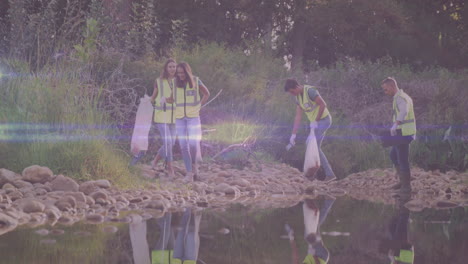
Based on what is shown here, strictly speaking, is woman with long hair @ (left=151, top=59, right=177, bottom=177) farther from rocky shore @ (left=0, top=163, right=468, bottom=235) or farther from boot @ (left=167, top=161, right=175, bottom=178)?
rocky shore @ (left=0, top=163, right=468, bottom=235)

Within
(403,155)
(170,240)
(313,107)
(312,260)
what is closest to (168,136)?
(313,107)

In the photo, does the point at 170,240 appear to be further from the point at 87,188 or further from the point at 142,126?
the point at 142,126

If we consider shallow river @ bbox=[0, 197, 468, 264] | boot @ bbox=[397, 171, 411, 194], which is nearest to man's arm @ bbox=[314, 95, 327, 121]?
Answer: boot @ bbox=[397, 171, 411, 194]

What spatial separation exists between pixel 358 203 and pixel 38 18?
24.3ft

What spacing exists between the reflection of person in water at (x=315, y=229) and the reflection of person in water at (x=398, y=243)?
55 centimetres

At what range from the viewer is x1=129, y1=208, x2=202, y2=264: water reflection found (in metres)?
5.80

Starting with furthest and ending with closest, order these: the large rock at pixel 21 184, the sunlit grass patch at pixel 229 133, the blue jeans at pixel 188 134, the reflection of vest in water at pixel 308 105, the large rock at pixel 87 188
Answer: the sunlit grass patch at pixel 229 133, the reflection of vest in water at pixel 308 105, the blue jeans at pixel 188 134, the large rock at pixel 21 184, the large rock at pixel 87 188

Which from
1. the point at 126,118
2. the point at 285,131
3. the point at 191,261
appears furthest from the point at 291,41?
the point at 191,261

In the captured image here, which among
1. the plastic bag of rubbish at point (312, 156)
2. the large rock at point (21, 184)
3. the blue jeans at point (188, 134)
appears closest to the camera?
the large rock at point (21, 184)

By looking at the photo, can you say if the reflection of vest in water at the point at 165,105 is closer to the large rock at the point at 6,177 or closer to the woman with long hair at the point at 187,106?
the woman with long hair at the point at 187,106

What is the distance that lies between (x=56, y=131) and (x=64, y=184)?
1.65m

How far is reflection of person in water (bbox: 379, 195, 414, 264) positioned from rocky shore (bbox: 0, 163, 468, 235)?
1.44 m

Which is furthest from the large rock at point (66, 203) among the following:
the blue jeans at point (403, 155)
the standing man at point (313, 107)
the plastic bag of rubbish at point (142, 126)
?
the blue jeans at point (403, 155)

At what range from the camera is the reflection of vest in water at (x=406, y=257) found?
18.7 ft
